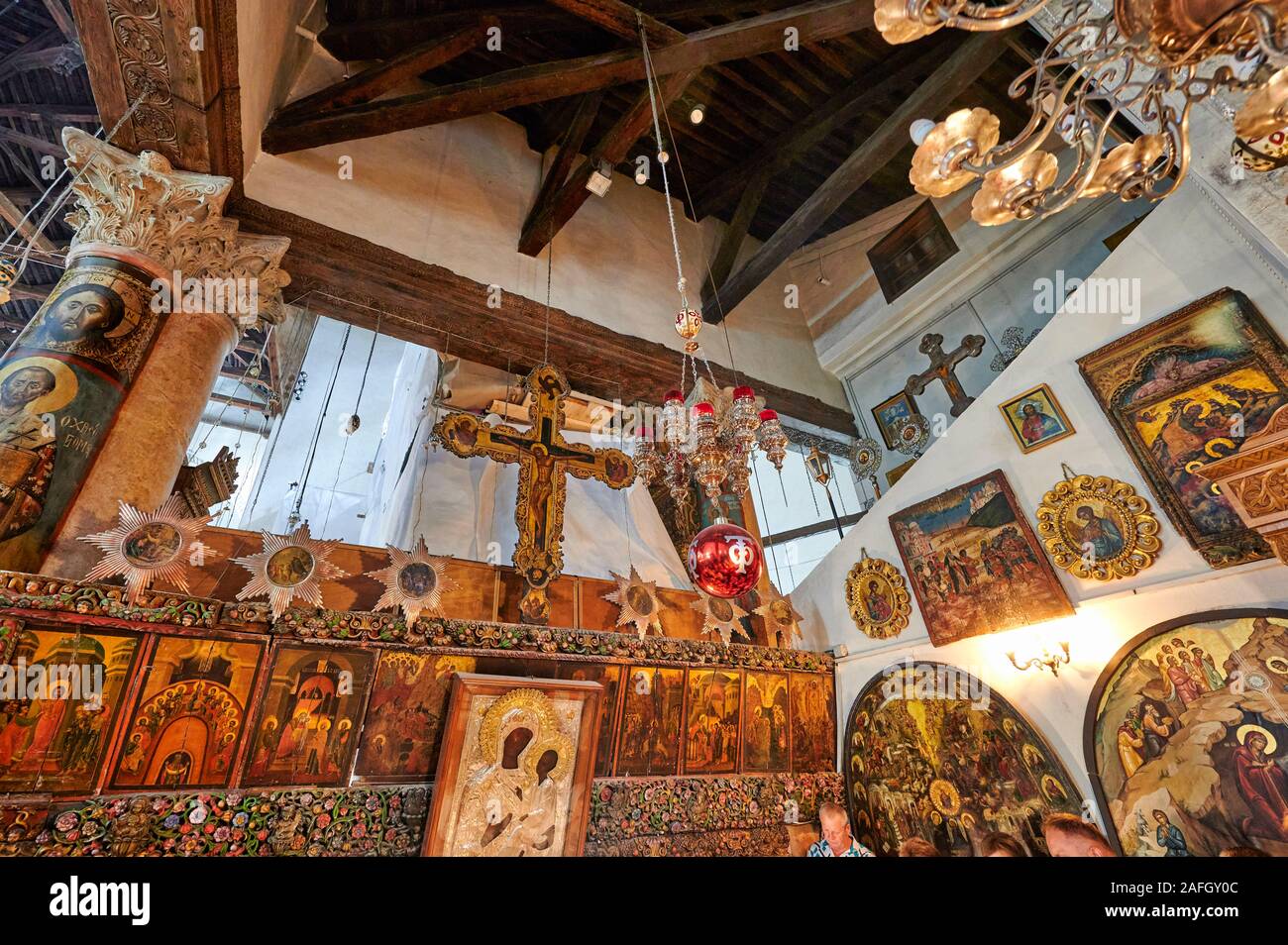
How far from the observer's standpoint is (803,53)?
6402 millimetres

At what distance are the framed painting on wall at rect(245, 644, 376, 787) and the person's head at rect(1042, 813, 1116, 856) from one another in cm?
467

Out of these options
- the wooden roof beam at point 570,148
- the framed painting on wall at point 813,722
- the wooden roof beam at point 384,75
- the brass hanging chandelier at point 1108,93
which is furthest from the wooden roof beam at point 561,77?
the framed painting on wall at point 813,722

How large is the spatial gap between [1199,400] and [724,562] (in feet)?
12.5

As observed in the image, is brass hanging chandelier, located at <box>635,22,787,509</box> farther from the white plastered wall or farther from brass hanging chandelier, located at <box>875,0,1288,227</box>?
the white plastered wall

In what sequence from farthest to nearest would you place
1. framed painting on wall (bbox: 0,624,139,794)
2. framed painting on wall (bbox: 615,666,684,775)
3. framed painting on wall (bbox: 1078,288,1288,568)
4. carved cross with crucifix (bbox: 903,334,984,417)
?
carved cross with crucifix (bbox: 903,334,984,417) < framed painting on wall (bbox: 615,666,684,775) < framed painting on wall (bbox: 1078,288,1288,568) < framed painting on wall (bbox: 0,624,139,794)

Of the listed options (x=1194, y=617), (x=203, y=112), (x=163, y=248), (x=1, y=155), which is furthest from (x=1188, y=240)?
(x=1, y=155)

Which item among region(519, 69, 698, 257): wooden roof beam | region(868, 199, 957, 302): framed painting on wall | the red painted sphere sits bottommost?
the red painted sphere

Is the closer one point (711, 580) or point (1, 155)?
point (711, 580)

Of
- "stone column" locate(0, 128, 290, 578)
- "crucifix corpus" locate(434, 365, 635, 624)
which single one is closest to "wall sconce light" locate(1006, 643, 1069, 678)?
"crucifix corpus" locate(434, 365, 635, 624)

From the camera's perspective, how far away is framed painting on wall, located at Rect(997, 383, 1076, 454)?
4807 mm

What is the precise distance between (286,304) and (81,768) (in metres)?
4.00

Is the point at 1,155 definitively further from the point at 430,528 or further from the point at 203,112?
the point at 430,528
